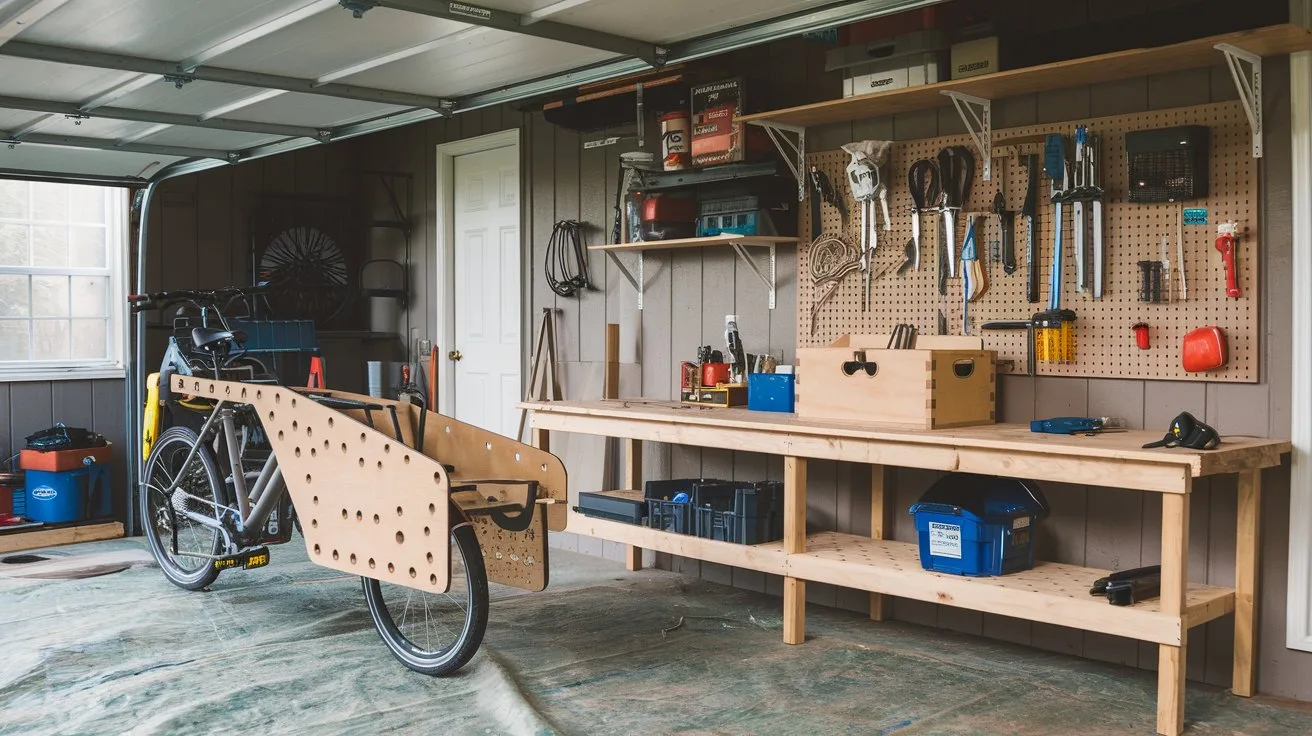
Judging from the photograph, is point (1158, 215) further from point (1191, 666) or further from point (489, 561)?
point (489, 561)

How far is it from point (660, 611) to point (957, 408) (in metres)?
1.50

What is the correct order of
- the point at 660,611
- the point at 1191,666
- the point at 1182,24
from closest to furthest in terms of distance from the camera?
the point at 1182,24 < the point at 1191,666 < the point at 660,611

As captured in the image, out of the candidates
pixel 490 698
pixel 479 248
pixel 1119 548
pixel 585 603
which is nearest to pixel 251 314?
pixel 479 248

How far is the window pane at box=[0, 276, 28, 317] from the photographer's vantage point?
6266 mm

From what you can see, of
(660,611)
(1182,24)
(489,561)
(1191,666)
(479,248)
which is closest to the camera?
(1182,24)

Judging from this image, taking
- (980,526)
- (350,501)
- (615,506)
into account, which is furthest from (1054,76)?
(350,501)

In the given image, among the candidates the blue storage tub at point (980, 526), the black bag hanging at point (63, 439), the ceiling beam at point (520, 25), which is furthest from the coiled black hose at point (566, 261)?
the black bag hanging at point (63, 439)

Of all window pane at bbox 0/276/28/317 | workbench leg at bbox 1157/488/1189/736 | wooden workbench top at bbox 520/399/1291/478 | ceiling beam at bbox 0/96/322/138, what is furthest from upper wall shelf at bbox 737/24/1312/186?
window pane at bbox 0/276/28/317

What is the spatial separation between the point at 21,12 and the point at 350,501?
1737mm

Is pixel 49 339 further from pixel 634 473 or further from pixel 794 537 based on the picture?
pixel 794 537

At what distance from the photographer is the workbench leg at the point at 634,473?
5355 millimetres

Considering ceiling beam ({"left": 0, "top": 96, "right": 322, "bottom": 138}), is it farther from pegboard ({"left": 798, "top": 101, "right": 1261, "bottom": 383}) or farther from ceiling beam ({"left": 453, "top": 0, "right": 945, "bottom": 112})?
pegboard ({"left": 798, "top": 101, "right": 1261, "bottom": 383})

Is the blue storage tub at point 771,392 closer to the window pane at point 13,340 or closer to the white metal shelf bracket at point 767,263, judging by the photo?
the white metal shelf bracket at point 767,263

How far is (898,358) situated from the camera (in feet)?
12.2
